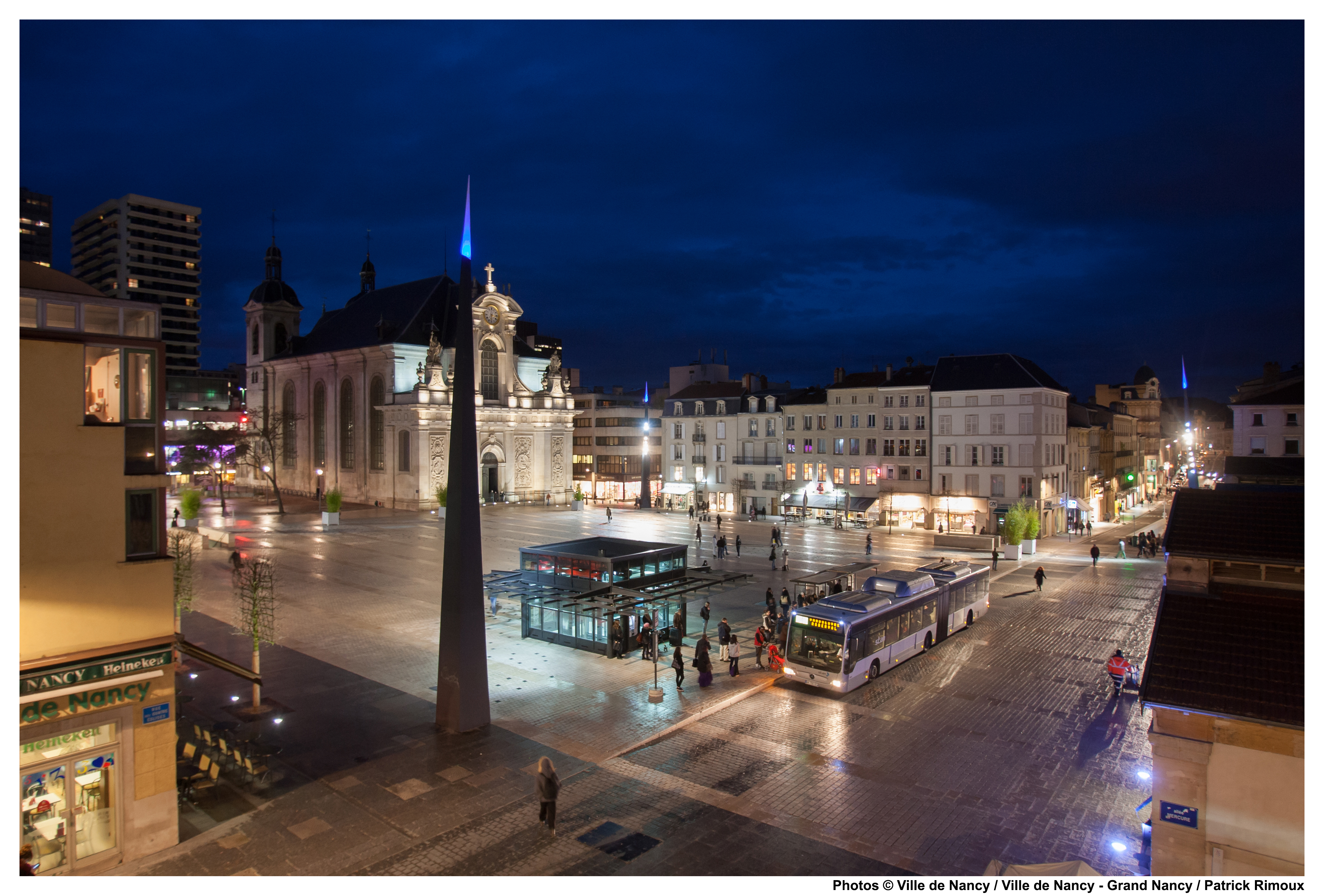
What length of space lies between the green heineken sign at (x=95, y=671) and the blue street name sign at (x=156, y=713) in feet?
1.77

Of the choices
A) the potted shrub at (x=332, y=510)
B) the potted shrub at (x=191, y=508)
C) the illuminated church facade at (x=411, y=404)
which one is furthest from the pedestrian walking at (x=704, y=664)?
the illuminated church facade at (x=411, y=404)

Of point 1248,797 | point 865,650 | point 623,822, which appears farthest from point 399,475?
point 1248,797

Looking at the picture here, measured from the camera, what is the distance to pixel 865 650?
18.9 metres

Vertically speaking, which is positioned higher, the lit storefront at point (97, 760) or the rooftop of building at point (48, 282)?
the rooftop of building at point (48, 282)

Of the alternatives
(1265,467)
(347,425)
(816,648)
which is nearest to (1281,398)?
(1265,467)

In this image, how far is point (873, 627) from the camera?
1916 cm

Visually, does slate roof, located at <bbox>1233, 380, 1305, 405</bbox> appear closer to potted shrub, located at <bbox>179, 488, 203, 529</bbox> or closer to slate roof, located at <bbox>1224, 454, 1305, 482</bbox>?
slate roof, located at <bbox>1224, 454, 1305, 482</bbox>

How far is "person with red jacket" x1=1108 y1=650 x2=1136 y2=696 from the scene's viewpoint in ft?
59.0

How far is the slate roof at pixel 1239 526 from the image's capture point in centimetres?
1105

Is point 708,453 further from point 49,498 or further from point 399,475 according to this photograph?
point 49,498

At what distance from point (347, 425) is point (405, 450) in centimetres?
1030

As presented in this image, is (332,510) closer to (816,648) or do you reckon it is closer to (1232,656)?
(816,648)

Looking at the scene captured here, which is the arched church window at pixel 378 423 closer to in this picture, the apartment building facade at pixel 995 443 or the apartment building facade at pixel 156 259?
the apartment building facade at pixel 995 443

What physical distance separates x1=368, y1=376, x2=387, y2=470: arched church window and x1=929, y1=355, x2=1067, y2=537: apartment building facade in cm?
4465
